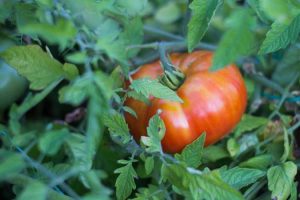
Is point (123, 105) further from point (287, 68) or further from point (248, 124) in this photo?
point (287, 68)

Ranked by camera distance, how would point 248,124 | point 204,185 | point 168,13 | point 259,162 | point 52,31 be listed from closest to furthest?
point 52,31
point 204,185
point 259,162
point 248,124
point 168,13

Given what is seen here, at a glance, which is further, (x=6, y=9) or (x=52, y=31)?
(x=6, y=9)

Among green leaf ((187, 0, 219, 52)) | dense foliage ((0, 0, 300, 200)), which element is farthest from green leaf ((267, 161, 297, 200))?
green leaf ((187, 0, 219, 52))

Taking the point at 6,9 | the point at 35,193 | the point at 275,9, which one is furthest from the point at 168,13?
the point at 35,193

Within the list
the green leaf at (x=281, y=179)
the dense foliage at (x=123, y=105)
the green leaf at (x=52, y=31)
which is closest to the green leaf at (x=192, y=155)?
the dense foliage at (x=123, y=105)

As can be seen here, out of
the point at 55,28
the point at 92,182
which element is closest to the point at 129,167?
the point at 92,182

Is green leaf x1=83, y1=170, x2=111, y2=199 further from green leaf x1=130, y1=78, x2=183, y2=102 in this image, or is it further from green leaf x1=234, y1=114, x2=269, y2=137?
green leaf x1=234, y1=114, x2=269, y2=137

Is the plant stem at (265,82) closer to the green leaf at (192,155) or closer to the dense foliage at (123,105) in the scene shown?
the dense foliage at (123,105)
